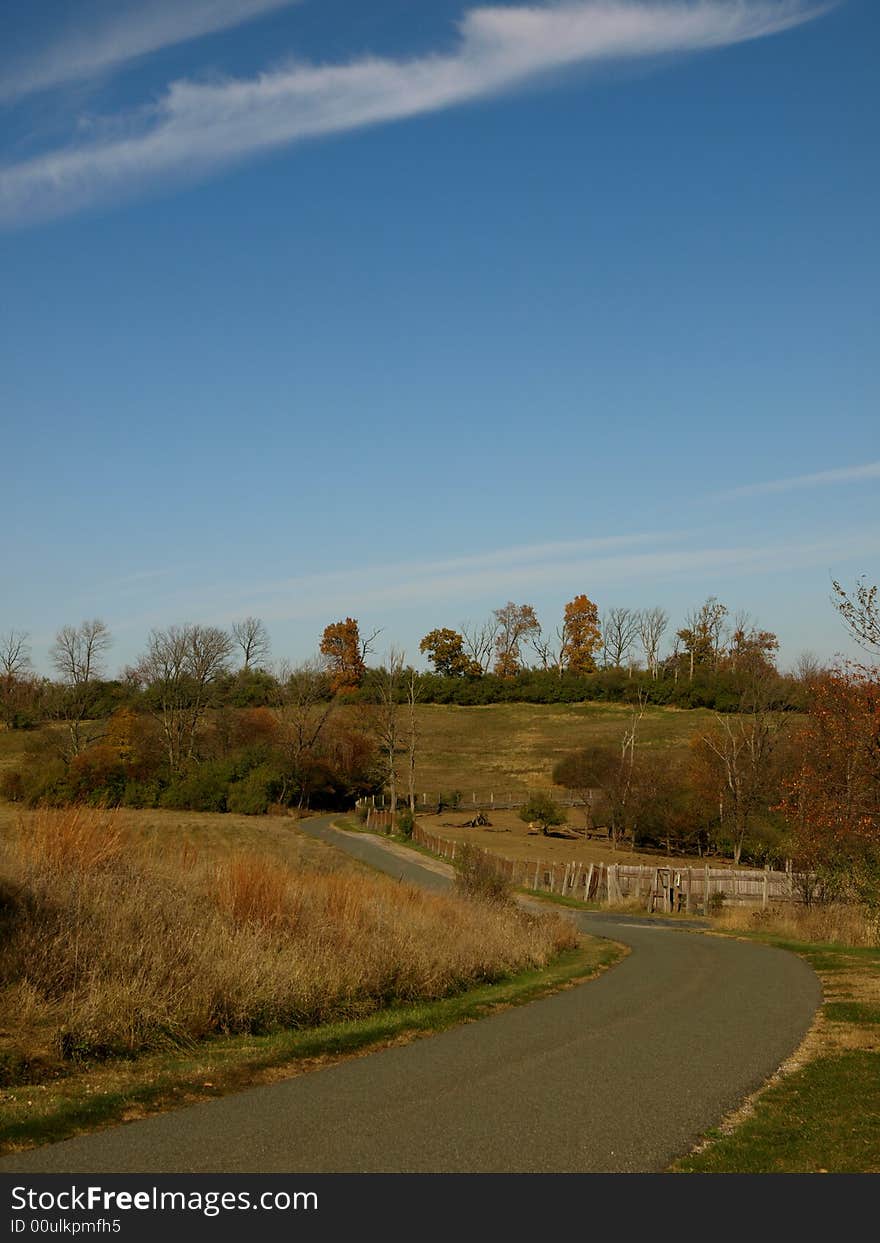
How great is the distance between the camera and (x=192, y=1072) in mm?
10125

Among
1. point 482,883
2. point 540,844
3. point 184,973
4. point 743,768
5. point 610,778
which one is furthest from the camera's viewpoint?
point 610,778

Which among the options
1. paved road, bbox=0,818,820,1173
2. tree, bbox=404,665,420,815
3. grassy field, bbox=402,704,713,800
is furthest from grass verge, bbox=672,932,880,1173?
grassy field, bbox=402,704,713,800

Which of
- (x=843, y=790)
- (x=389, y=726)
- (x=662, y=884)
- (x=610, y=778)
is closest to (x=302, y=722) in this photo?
(x=389, y=726)

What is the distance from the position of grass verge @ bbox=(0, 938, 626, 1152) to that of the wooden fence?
26.1 m

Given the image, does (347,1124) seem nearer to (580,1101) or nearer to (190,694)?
(580,1101)

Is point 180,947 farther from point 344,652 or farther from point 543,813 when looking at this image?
point 344,652

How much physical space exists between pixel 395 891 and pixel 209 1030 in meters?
9.32

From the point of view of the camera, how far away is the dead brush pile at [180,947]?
37.0 ft

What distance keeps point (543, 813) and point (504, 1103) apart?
67.2 meters

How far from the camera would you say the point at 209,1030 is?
1230 cm

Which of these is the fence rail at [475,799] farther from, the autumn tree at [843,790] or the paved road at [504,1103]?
the paved road at [504,1103]

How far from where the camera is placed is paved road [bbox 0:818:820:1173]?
741cm

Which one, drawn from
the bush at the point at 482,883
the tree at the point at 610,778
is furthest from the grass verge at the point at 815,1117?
the tree at the point at 610,778

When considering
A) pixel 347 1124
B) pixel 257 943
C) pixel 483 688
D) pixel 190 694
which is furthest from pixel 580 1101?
pixel 483 688
